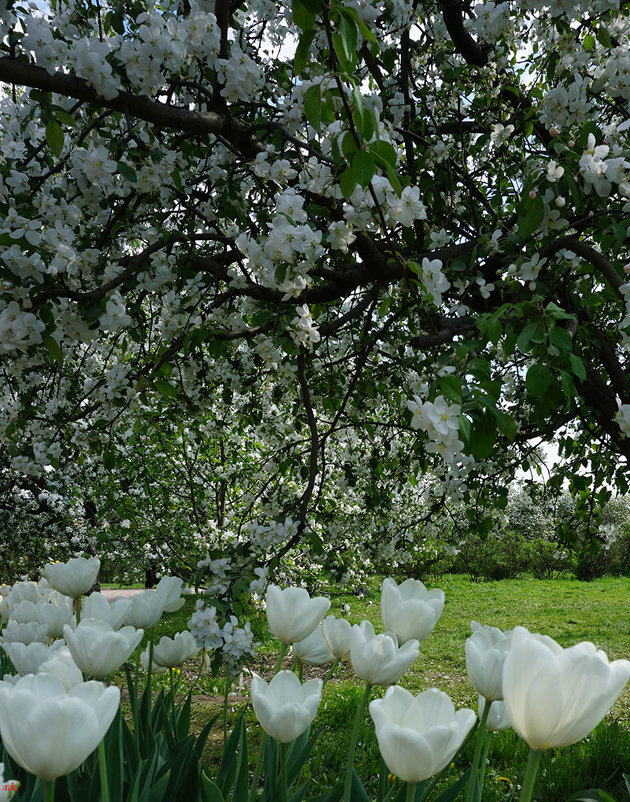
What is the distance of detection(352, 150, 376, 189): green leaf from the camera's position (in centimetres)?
123

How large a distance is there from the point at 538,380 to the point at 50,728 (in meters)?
1.21

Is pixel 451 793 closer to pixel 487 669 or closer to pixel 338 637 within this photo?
pixel 338 637

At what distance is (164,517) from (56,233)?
17.5ft

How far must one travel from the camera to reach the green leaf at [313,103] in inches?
50.4

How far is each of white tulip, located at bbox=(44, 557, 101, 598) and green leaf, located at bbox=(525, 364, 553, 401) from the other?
110 centimetres

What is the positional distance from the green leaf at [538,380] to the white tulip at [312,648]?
2.38 feet

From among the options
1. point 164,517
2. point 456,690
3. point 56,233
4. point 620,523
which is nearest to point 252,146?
point 56,233

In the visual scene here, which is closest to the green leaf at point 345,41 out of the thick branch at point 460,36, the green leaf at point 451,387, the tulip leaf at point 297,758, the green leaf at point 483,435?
the green leaf at point 451,387

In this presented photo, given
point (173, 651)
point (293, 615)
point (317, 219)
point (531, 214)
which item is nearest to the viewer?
point (293, 615)

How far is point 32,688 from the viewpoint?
79 cm

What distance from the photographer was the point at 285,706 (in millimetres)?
914

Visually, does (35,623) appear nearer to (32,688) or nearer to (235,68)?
(32,688)

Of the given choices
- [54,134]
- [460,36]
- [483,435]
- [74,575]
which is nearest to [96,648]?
[74,575]

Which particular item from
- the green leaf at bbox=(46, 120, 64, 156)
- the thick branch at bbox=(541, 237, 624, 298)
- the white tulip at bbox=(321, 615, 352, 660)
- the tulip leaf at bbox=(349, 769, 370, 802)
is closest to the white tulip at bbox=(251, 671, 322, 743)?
the white tulip at bbox=(321, 615, 352, 660)
